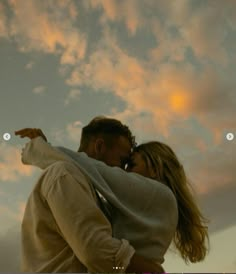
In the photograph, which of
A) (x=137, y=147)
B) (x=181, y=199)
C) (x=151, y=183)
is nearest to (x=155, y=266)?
(x=151, y=183)

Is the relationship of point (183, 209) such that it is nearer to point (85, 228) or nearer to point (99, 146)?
point (99, 146)

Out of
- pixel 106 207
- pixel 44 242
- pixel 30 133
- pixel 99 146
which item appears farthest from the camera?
pixel 99 146

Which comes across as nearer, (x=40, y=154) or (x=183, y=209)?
(x=40, y=154)

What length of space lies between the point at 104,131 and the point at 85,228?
2.71ft

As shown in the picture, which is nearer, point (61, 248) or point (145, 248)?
point (61, 248)

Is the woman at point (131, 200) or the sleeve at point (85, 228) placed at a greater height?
the woman at point (131, 200)

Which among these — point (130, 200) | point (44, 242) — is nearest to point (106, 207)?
point (130, 200)

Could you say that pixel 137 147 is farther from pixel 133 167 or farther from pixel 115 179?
pixel 115 179

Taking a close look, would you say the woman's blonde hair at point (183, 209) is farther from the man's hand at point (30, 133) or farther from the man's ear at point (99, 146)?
the man's hand at point (30, 133)

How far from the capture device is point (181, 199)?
2656mm

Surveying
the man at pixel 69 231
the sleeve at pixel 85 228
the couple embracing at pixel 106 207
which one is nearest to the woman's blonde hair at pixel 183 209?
the couple embracing at pixel 106 207

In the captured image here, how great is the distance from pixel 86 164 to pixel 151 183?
0.32 meters

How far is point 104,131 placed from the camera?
270 centimetres

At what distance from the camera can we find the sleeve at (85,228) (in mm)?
1939
